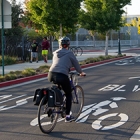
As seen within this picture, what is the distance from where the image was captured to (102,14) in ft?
98.7

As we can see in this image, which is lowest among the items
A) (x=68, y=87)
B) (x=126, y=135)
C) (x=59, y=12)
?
(x=126, y=135)

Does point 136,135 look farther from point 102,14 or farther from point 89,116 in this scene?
point 102,14

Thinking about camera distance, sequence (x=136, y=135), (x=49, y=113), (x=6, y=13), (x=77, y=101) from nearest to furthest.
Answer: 1. (x=136, y=135)
2. (x=49, y=113)
3. (x=77, y=101)
4. (x=6, y=13)

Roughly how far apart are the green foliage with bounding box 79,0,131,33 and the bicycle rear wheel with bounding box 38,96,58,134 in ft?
74.4

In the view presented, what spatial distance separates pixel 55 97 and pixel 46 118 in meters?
0.61

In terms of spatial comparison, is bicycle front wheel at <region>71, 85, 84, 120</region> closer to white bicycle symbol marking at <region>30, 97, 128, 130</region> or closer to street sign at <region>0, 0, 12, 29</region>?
white bicycle symbol marking at <region>30, 97, 128, 130</region>

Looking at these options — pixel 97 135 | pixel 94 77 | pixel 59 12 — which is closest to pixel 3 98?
pixel 97 135

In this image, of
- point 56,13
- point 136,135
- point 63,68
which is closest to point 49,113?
point 63,68

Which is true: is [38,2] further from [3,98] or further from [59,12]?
[3,98]

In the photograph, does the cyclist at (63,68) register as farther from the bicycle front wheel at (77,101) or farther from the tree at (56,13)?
the tree at (56,13)

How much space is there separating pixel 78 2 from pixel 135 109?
1547 cm

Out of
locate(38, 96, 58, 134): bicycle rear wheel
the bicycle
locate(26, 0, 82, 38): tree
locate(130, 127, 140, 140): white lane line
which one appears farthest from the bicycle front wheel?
locate(26, 0, 82, 38): tree

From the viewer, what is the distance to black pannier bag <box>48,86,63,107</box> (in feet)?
23.4

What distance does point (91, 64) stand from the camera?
23.7m
